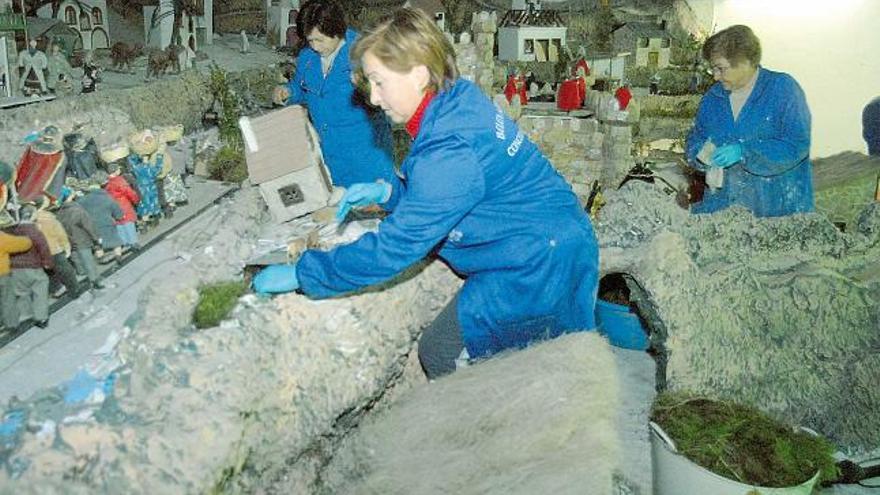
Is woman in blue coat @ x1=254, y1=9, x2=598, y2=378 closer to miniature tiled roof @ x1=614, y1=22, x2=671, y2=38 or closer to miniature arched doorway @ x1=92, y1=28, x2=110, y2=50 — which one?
miniature arched doorway @ x1=92, y1=28, x2=110, y2=50

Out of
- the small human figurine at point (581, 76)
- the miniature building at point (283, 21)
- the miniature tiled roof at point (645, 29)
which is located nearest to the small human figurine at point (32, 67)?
the miniature building at point (283, 21)

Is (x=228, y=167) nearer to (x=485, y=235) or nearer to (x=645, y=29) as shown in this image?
(x=485, y=235)

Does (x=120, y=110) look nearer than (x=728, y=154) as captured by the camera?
No

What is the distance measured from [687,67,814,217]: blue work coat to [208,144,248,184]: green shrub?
4.15 m

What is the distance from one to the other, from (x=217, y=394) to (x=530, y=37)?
52.6 ft

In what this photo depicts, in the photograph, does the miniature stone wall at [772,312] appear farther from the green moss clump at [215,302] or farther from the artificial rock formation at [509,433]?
the green moss clump at [215,302]

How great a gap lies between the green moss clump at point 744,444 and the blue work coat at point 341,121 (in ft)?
7.90

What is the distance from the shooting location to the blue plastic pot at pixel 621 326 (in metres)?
5.47

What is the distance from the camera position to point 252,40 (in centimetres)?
1430

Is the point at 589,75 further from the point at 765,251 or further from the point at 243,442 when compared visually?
the point at 243,442

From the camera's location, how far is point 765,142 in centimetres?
405

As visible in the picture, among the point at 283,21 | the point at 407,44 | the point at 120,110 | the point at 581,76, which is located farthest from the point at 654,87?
the point at 407,44

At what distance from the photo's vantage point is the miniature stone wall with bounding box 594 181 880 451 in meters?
4.08

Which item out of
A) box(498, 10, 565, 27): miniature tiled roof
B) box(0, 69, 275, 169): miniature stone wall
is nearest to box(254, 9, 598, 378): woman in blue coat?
box(0, 69, 275, 169): miniature stone wall
